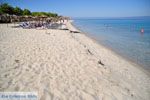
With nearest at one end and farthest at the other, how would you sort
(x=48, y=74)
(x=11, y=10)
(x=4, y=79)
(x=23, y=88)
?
(x=23, y=88) → (x=4, y=79) → (x=48, y=74) → (x=11, y=10)

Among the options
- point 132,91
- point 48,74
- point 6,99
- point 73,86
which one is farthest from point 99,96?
point 6,99

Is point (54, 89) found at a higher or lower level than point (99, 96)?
higher

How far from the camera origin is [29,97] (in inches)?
72.4

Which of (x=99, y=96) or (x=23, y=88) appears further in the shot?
(x=99, y=96)

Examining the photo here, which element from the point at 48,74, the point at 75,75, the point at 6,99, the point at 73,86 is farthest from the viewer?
the point at 75,75

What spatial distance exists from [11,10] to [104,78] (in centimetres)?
3850

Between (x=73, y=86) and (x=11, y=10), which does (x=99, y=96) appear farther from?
(x=11, y=10)

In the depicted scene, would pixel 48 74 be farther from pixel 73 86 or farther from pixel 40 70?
pixel 73 86

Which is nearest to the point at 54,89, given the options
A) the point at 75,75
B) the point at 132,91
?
the point at 75,75

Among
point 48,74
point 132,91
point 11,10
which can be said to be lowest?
point 132,91

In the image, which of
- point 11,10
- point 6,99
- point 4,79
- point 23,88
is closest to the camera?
point 6,99

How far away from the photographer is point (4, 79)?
2.19 metres

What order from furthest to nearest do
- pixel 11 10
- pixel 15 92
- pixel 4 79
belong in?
pixel 11 10
pixel 4 79
pixel 15 92

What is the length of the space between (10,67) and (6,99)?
1217mm
